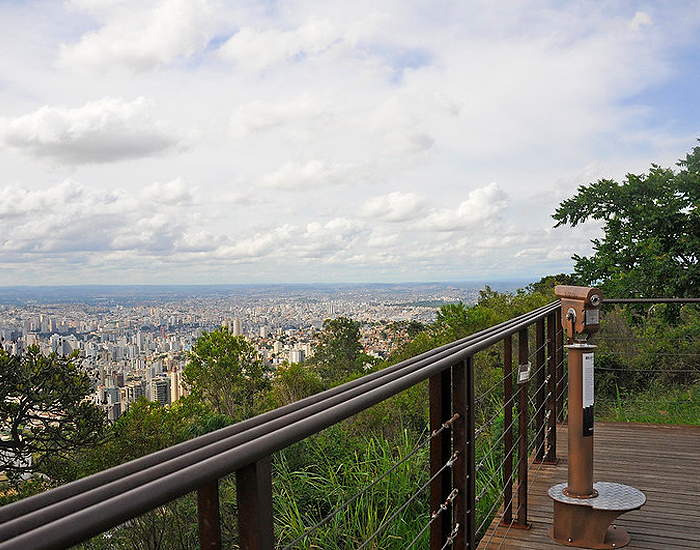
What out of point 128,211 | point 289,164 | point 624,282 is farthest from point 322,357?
point 128,211

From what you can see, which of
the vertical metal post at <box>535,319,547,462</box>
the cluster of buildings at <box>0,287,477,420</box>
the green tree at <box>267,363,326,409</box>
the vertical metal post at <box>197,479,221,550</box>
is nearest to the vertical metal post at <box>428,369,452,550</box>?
the vertical metal post at <box>197,479,221,550</box>

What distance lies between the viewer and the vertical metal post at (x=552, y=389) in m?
4.07

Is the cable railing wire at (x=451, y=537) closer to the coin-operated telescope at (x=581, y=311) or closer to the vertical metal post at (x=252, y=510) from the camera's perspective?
the vertical metal post at (x=252, y=510)

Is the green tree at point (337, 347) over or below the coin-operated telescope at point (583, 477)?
below

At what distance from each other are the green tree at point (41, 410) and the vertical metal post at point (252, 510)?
1321 cm

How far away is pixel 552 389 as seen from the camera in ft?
13.9

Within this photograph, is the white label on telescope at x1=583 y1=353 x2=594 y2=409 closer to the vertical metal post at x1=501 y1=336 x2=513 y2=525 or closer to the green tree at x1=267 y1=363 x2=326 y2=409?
the vertical metal post at x1=501 y1=336 x2=513 y2=525

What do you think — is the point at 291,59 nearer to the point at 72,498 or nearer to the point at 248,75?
the point at 248,75

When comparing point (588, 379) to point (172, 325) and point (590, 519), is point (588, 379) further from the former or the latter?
point (172, 325)

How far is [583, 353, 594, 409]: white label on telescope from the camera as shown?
3096mm

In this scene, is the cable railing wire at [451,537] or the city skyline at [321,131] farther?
the city skyline at [321,131]

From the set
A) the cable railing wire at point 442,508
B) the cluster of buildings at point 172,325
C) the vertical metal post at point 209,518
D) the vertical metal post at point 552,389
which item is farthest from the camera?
the cluster of buildings at point 172,325

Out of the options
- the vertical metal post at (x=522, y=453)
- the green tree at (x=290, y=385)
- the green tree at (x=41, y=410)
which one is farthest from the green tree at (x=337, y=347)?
the vertical metal post at (x=522, y=453)

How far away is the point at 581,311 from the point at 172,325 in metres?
33.8
